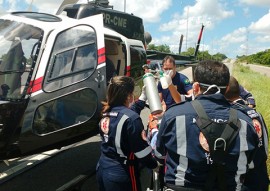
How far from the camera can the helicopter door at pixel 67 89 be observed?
387cm

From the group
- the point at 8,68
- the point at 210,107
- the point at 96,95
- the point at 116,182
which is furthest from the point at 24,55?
the point at 210,107

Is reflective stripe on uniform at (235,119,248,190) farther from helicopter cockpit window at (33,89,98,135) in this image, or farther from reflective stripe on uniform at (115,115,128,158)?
helicopter cockpit window at (33,89,98,135)

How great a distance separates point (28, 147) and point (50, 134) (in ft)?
0.95

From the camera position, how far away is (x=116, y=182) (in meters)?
3.06

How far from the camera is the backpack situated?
7.06ft

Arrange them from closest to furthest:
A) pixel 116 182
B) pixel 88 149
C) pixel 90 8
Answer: pixel 116 182 < pixel 90 8 < pixel 88 149

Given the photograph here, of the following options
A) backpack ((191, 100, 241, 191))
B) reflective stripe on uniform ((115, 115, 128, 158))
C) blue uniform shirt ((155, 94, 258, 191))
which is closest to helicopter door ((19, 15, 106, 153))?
reflective stripe on uniform ((115, 115, 128, 158))

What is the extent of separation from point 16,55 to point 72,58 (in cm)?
68

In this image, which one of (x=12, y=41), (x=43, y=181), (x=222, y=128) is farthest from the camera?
(x=43, y=181)

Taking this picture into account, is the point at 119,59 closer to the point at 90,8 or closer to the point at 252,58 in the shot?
the point at 90,8

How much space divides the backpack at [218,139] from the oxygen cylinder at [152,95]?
1.03 m

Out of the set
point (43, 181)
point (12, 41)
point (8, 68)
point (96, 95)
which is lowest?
point (43, 181)

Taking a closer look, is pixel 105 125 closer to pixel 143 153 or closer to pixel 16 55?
pixel 143 153

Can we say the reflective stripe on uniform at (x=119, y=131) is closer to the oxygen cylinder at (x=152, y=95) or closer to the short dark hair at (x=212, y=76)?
the oxygen cylinder at (x=152, y=95)
